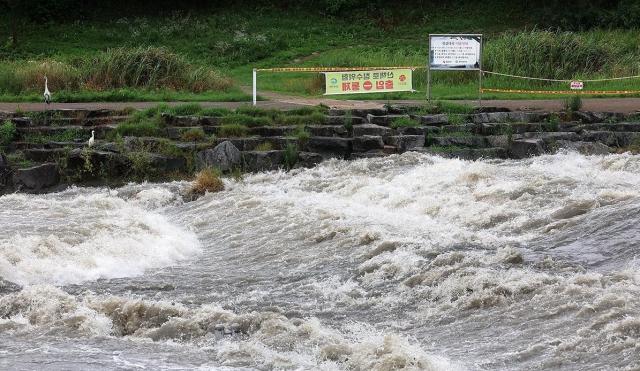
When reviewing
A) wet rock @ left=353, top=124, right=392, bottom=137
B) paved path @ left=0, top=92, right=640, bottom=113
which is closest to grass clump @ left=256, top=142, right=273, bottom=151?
wet rock @ left=353, top=124, right=392, bottom=137

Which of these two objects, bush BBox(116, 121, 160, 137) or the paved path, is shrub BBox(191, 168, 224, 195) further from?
the paved path

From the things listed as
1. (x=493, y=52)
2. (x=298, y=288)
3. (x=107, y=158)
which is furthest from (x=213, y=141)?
(x=493, y=52)

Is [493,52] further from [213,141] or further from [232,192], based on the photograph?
[232,192]

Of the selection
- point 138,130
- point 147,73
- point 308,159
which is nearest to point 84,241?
point 308,159

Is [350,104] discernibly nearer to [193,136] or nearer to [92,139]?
[193,136]

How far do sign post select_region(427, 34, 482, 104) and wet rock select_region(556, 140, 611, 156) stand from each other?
3929 mm

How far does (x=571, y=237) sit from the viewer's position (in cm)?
1136

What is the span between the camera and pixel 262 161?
18.3m

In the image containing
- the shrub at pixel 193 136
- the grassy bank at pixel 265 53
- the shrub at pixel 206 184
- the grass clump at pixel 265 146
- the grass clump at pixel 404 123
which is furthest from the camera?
the grassy bank at pixel 265 53

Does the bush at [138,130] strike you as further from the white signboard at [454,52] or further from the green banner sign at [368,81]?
the white signboard at [454,52]

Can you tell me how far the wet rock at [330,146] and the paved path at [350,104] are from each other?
2862 millimetres

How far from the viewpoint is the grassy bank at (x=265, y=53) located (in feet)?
83.6

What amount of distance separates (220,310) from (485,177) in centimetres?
684

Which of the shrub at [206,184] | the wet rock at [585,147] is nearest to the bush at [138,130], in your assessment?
the shrub at [206,184]
